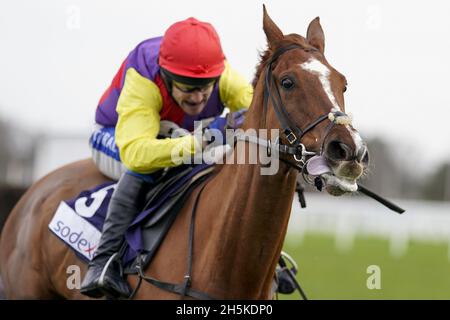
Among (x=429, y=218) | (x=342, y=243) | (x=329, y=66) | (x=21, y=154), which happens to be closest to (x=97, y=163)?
(x=329, y=66)

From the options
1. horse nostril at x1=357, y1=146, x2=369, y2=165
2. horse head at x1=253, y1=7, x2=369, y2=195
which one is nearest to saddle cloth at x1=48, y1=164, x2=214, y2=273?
horse head at x1=253, y1=7, x2=369, y2=195

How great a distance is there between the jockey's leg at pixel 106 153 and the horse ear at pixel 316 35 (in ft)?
6.07

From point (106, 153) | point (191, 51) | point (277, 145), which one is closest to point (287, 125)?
point (277, 145)

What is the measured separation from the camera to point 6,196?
33.4 feet

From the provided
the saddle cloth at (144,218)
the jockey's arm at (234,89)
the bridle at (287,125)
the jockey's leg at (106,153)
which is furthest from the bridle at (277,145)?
the jockey's leg at (106,153)

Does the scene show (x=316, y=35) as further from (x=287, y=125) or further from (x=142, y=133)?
(x=142, y=133)

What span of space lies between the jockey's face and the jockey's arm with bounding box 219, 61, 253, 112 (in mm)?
357

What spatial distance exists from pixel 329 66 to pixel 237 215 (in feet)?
3.25

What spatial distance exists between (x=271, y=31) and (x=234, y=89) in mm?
1170

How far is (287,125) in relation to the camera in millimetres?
4141

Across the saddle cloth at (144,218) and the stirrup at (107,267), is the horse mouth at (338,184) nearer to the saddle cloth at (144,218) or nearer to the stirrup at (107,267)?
the saddle cloth at (144,218)

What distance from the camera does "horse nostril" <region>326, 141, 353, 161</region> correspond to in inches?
148

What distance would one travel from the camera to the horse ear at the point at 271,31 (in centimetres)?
444
